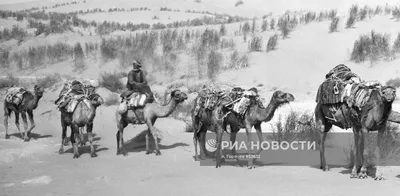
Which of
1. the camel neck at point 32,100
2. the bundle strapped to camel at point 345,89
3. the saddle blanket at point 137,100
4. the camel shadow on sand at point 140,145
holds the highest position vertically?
the bundle strapped to camel at point 345,89

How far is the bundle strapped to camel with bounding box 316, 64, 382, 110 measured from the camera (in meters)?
8.30

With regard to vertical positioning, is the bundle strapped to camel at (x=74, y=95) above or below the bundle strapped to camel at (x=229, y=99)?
below

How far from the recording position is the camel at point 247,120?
30.6ft

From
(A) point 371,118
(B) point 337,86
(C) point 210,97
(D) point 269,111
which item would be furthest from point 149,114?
(A) point 371,118

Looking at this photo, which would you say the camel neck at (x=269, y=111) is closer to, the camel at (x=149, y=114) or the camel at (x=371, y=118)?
the camel at (x=371, y=118)

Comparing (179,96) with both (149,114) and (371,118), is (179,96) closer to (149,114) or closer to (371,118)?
(149,114)

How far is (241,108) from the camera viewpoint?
32.1 feet

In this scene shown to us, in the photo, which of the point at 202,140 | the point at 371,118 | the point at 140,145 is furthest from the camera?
the point at 140,145

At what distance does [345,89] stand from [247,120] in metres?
2.30

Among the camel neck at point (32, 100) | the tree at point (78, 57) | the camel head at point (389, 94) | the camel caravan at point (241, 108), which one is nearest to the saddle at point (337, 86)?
the camel caravan at point (241, 108)

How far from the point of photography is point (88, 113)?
12086 millimetres

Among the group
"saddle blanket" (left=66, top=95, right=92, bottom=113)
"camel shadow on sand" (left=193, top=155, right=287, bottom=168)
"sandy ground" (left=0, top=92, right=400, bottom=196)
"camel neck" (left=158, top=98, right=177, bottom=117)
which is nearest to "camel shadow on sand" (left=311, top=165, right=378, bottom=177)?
"sandy ground" (left=0, top=92, right=400, bottom=196)

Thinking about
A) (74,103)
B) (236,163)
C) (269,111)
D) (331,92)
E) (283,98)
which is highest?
(331,92)

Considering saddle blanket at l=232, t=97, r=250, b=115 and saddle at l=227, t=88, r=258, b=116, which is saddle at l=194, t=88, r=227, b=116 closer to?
saddle at l=227, t=88, r=258, b=116
